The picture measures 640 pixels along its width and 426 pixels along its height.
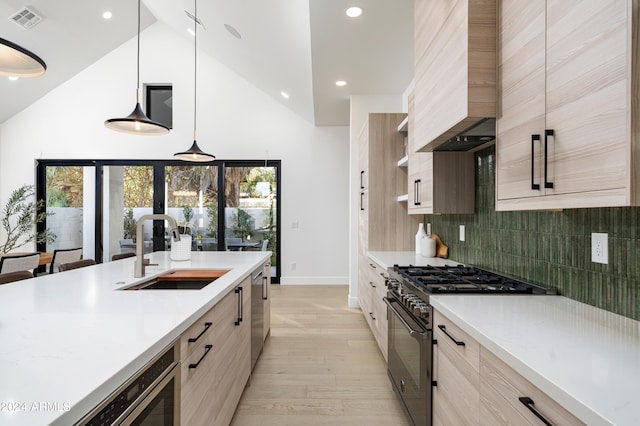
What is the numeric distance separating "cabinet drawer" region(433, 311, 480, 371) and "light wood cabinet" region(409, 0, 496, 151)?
0.92 meters

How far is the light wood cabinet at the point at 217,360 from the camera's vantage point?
128cm

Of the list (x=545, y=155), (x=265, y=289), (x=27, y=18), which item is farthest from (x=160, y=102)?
(x=545, y=155)

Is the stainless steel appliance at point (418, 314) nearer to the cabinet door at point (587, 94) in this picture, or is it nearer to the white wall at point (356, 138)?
the cabinet door at point (587, 94)

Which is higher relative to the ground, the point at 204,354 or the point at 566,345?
the point at 566,345

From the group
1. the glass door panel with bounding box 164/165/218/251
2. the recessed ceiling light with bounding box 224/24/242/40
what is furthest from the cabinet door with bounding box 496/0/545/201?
the glass door panel with bounding box 164/165/218/251

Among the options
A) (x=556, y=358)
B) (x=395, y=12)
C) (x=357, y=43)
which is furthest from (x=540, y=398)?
(x=357, y=43)

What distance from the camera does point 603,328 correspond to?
115 cm

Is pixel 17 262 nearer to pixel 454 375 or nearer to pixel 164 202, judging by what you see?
pixel 164 202

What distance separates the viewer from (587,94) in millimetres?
971

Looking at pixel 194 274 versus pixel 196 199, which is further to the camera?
pixel 196 199

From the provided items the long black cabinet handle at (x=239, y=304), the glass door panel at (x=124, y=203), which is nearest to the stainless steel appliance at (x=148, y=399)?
the long black cabinet handle at (x=239, y=304)

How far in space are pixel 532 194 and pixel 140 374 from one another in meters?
1.41

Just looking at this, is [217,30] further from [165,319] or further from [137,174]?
[165,319]

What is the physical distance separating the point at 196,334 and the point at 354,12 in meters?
2.57
